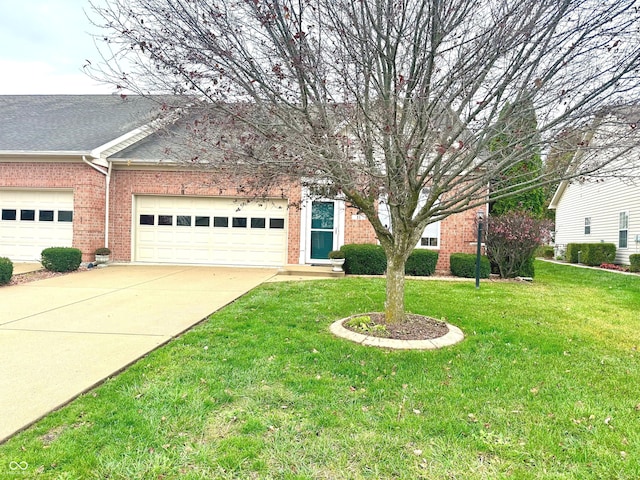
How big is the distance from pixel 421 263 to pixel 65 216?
10618 mm

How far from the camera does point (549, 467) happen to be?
7.38 ft

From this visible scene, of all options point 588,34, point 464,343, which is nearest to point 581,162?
point 588,34

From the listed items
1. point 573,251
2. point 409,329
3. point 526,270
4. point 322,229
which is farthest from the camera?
point 573,251

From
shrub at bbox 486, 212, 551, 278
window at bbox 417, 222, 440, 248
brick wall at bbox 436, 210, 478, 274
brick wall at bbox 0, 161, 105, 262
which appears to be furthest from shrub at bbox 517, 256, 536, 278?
brick wall at bbox 0, 161, 105, 262

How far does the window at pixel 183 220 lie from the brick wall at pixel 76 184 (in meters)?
2.22

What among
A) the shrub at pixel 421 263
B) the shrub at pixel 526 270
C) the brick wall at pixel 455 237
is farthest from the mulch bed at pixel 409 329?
the brick wall at pixel 455 237

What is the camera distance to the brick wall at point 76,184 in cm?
1082

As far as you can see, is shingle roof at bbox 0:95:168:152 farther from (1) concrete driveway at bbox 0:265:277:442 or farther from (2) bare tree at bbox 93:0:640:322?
(2) bare tree at bbox 93:0:640:322

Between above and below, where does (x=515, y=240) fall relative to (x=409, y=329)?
above

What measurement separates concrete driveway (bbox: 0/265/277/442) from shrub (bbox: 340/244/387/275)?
8.08 ft

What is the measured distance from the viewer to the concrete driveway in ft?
10.2

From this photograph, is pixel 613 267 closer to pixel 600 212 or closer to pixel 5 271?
pixel 600 212

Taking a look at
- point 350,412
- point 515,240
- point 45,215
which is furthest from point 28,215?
point 515,240

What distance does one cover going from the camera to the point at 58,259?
9664 mm
